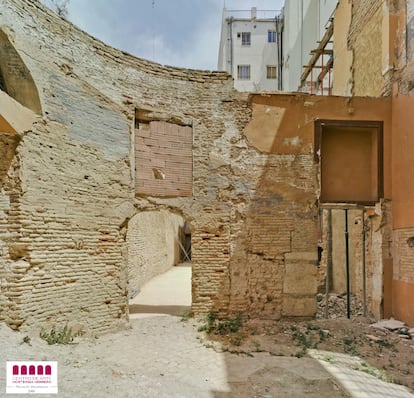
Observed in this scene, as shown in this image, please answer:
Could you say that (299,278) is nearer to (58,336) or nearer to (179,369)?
(179,369)

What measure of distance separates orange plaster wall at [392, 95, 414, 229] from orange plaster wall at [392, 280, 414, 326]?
Answer: 136 cm

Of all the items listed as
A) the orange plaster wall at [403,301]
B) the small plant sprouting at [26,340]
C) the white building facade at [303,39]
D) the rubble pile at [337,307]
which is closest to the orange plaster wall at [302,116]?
the orange plaster wall at [403,301]

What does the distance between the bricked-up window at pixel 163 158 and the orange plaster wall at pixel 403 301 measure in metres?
5.32

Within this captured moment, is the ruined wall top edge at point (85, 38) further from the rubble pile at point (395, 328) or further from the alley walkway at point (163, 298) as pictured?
the rubble pile at point (395, 328)

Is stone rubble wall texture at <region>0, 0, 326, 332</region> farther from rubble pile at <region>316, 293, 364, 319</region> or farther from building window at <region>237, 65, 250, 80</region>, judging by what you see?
building window at <region>237, 65, 250, 80</region>

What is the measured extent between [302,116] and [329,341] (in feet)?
16.6

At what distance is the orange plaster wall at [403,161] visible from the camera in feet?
24.8

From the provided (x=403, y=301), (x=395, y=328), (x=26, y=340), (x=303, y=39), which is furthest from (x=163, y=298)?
(x=303, y=39)

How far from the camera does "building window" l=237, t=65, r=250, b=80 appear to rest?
25.9m

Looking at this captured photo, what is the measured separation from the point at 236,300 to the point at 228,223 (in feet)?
5.84

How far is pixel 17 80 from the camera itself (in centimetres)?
561

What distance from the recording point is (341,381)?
489 centimetres

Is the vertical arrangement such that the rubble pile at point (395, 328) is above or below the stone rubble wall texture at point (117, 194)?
below

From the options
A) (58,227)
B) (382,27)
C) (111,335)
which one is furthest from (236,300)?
(382,27)
